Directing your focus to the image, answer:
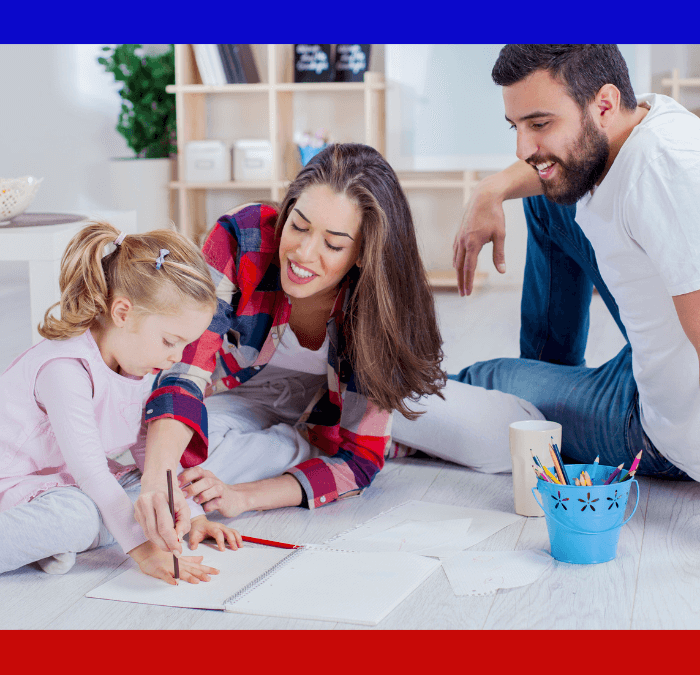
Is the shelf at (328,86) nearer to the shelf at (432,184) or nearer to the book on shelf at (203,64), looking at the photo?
the book on shelf at (203,64)

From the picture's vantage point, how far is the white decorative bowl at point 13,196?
1.85 m

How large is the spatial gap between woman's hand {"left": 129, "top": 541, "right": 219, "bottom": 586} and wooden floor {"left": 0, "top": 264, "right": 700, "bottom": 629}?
0.06 meters

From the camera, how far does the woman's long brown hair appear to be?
4.16 feet

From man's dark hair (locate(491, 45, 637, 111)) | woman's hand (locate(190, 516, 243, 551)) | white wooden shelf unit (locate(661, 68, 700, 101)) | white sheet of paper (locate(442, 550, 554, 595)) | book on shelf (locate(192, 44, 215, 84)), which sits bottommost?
white sheet of paper (locate(442, 550, 554, 595))

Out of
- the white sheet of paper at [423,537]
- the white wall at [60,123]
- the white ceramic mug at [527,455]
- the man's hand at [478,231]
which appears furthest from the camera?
the white wall at [60,123]

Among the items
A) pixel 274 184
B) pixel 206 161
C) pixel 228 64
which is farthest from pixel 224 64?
pixel 274 184

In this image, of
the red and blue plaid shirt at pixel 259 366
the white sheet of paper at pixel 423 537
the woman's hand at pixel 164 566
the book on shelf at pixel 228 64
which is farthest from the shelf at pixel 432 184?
the woman's hand at pixel 164 566

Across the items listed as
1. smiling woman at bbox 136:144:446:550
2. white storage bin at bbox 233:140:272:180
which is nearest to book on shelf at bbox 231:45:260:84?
white storage bin at bbox 233:140:272:180

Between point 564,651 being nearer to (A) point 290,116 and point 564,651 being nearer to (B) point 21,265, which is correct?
(A) point 290,116

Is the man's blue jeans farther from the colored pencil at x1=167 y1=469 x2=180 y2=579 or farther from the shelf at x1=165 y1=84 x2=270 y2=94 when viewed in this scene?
the shelf at x1=165 y1=84 x2=270 y2=94

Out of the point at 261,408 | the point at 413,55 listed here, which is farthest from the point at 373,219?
the point at 413,55

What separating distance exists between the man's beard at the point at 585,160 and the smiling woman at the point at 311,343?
0.24 m

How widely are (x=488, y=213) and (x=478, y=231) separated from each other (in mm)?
37

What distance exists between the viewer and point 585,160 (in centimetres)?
122
